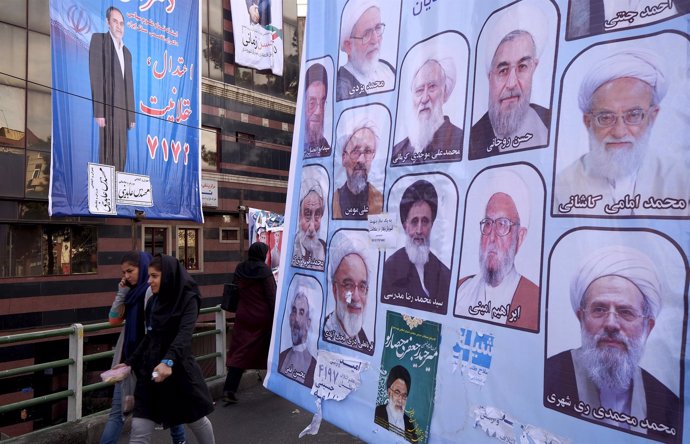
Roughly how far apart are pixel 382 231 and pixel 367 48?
0.98 meters

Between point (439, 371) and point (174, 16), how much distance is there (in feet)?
36.5

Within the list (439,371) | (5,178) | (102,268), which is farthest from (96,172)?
(439,371)

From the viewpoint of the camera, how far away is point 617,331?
1.58 metres

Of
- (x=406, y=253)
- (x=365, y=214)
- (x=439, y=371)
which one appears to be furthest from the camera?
(x=365, y=214)

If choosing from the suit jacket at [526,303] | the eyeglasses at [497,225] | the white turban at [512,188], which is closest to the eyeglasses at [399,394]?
the suit jacket at [526,303]

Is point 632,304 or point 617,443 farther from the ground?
point 632,304

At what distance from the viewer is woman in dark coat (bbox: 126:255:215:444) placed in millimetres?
3172

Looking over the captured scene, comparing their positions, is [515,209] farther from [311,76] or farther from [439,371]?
[311,76]

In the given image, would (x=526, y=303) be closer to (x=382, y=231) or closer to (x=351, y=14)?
(x=382, y=231)

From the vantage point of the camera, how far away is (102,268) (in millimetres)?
13031

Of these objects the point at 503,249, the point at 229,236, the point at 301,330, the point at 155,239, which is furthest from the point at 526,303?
the point at 229,236

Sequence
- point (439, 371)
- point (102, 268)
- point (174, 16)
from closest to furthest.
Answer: point (439, 371) < point (174, 16) < point (102, 268)

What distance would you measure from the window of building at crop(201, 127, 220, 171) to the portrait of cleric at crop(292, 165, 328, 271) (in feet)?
44.7

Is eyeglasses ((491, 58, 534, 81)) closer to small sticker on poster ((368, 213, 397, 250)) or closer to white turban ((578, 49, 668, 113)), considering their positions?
white turban ((578, 49, 668, 113))
